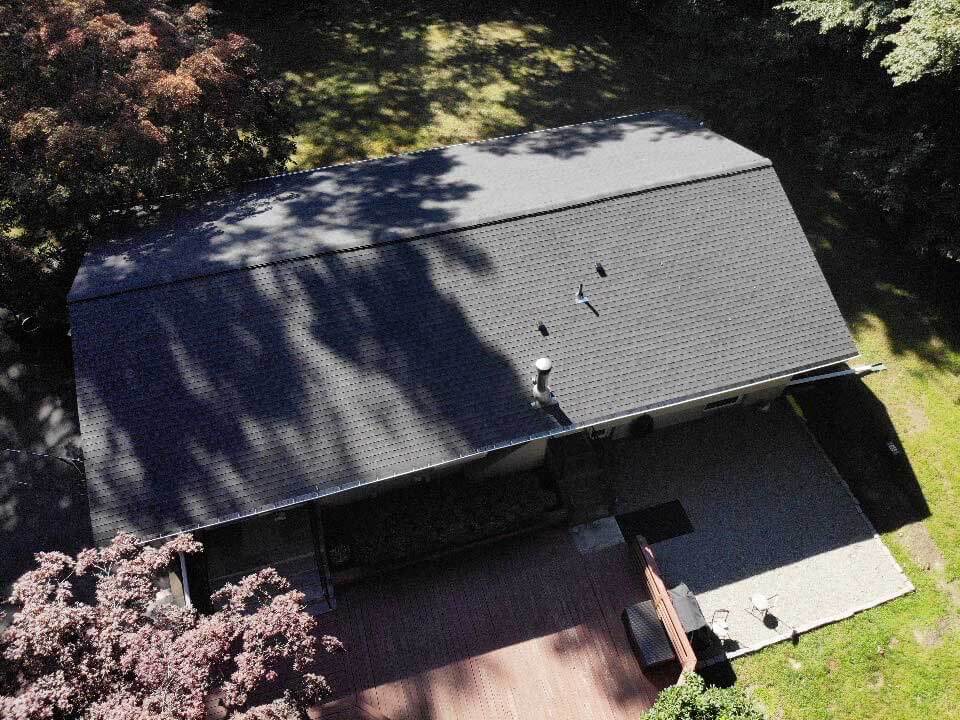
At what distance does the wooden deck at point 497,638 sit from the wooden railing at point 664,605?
2.00 ft

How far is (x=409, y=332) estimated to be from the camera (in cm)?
1429

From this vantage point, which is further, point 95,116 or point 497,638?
point 95,116

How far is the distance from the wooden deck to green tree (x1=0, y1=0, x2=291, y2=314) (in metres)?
11.7

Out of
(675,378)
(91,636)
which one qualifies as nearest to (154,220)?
(91,636)

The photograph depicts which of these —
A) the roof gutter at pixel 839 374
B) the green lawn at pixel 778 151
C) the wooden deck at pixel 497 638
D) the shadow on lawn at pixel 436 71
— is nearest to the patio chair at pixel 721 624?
the green lawn at pixel 778 151

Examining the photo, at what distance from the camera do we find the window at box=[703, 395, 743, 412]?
16859 mm

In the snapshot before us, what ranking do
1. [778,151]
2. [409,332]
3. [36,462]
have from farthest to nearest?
1. [778,151]
2. [36,462]
3. [409,332]

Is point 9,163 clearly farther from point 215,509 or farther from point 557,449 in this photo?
point 557,449

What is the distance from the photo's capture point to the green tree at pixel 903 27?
53.3 feet

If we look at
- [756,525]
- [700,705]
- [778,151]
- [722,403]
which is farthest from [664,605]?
[778,151]

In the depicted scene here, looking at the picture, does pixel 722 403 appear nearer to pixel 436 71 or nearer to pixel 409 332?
pixel 409 332

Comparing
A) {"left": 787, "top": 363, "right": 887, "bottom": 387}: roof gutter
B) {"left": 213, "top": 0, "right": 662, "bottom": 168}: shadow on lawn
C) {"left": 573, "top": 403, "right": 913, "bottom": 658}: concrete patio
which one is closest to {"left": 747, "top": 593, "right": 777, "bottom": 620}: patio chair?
{"left": 573, "top": 403, "right": 913, "bottom": 658}: concrete patio

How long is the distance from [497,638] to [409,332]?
7.02 meters

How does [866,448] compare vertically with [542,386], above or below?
below
